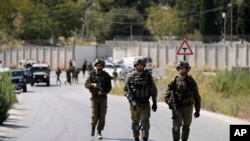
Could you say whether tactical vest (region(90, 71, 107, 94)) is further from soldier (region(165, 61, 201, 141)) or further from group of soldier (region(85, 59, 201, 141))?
soldier (region(165, 61, 201, 141))

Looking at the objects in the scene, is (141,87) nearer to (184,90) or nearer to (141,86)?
(141,86)

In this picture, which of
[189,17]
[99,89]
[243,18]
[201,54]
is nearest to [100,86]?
[99,89]

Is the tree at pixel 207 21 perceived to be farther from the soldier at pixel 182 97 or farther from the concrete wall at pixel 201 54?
the soldier at pixel 182 97

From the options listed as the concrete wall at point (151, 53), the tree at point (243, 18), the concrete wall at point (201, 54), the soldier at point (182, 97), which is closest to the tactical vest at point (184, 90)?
the soldier at point (182, 97)

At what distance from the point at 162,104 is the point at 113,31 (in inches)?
3390

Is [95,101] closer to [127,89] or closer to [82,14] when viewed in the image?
[127,89]

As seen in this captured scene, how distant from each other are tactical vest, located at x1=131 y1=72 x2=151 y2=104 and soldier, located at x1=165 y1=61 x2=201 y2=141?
2.41ft

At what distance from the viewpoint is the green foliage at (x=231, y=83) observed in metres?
34.7

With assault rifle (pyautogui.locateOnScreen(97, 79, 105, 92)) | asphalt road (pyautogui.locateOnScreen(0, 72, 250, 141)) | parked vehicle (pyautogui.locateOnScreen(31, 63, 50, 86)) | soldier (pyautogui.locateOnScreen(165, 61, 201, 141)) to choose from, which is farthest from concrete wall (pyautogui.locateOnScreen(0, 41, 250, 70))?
soldier (pyautogui.locateOnScreen(165, 61, 201, 141))

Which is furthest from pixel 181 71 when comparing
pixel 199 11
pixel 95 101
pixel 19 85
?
pixel 199 11

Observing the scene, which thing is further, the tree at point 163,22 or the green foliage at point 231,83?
the tree at point 163,22

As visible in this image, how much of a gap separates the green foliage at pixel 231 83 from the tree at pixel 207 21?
2618 inches

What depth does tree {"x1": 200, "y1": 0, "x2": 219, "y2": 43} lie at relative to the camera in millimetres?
103500

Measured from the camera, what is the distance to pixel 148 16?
127 metres
